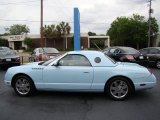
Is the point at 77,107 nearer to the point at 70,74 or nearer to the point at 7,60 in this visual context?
the point at 70,74

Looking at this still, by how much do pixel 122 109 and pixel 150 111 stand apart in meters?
0.65

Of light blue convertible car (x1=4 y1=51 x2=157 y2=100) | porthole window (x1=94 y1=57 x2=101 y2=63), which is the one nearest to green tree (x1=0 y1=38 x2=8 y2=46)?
light blue convertible car (x1=4 y1=51 x2=157 y2=100)

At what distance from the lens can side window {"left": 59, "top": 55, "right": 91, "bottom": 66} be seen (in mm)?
Result: 7040

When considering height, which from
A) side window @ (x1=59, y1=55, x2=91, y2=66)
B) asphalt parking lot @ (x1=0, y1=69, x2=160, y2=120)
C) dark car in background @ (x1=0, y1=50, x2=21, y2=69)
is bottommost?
asphalt parking lot @ (x1=0, y1=69, x2=160, y2=120)

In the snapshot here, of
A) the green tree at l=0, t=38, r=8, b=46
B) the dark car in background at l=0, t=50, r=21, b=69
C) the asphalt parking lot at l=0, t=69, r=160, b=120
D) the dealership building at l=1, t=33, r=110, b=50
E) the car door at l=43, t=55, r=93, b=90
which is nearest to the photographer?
the asphalt parking lot at l=0, t=69, r=160, b=120

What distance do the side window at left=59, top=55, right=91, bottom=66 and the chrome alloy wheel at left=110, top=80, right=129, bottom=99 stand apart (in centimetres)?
104

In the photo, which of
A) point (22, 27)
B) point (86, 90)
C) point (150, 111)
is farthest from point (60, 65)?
point (22, 27)

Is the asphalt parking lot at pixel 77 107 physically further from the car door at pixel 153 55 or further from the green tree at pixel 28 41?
the green tree at pixel 28 41

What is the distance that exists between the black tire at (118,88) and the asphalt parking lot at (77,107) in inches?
7.0

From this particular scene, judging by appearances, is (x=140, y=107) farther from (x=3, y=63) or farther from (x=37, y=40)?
(x=37, y=40)

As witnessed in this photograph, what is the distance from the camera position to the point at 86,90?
692cm

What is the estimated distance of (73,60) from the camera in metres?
7.12

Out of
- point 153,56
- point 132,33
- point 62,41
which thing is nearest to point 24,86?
point 153,56

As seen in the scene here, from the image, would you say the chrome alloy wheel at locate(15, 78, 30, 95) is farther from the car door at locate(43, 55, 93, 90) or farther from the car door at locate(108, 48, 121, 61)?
the car door at locate(108, 48, 121, 61)
